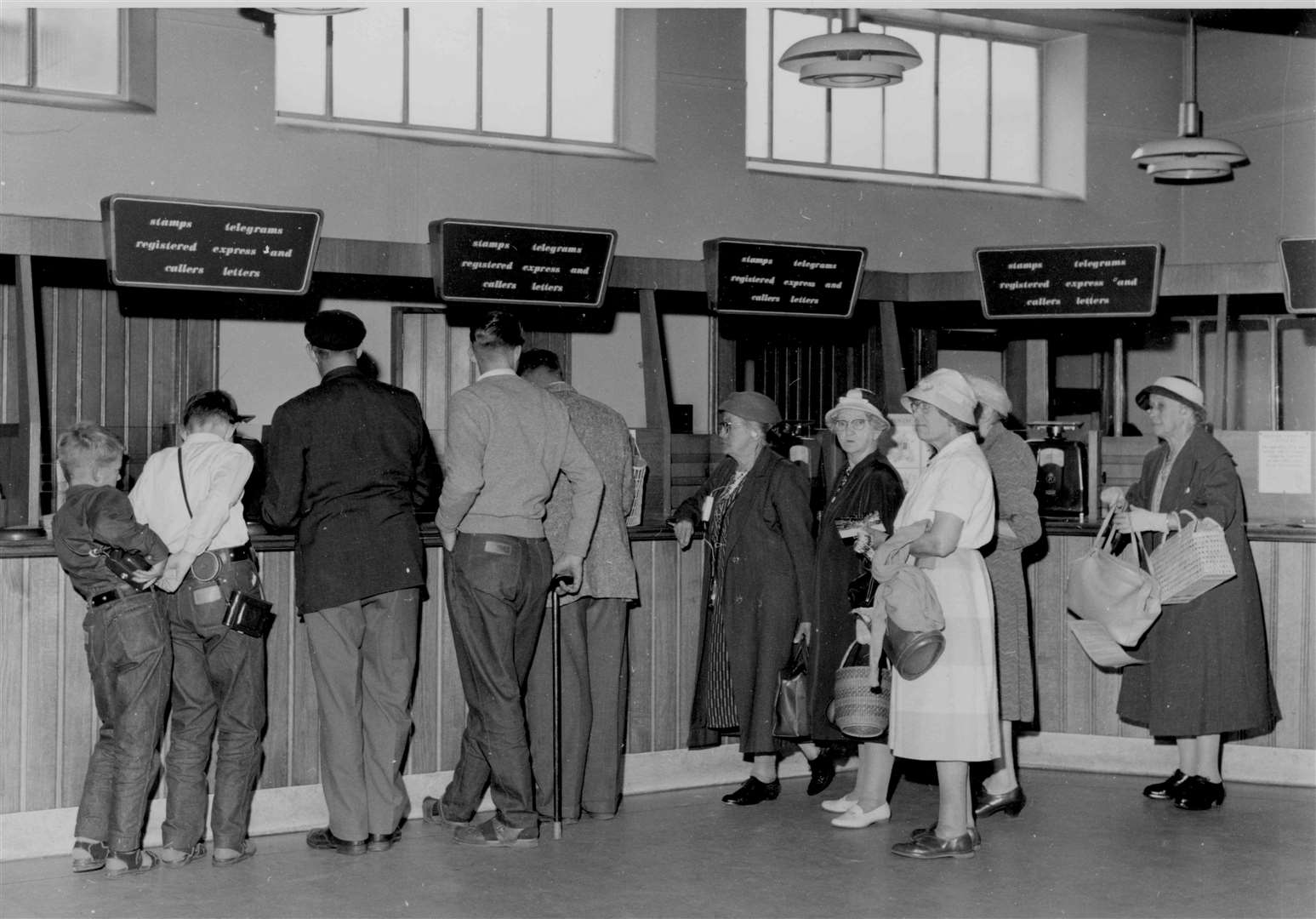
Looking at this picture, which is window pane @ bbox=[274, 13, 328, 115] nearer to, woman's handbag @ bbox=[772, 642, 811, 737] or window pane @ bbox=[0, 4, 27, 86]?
window pane @ bbox=[0, 4, 27, 86]

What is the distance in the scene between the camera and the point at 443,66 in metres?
9.27

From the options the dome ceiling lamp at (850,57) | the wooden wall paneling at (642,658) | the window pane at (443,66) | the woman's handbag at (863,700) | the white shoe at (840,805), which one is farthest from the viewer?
the window pane at (443,66)

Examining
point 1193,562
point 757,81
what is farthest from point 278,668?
point 757,81

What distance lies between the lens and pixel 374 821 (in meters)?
4.68

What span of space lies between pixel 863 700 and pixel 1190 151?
566 cm

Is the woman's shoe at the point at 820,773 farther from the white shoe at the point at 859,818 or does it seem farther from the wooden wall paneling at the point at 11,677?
the wooden wall paneling at the point at 11,677

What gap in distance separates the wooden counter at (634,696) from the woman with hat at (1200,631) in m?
0.37

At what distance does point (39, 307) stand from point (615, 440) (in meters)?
4.12

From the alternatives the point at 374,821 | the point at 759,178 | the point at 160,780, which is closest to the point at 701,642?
the point at 374,821

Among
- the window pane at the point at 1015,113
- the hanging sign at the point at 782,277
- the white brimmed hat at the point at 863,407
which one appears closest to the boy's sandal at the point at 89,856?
the white brimmed hat at the point at 863,407

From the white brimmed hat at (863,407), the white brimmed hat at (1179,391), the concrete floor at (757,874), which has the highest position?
the white brimmed hat at (1179,391)

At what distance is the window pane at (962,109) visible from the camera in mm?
11039

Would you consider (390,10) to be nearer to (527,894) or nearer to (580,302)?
(580,302)

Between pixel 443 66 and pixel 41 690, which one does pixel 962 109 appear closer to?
pixel 443 66
